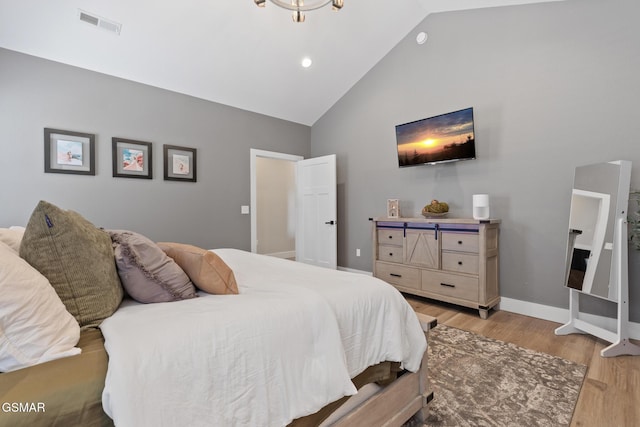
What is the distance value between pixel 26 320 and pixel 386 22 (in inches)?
164

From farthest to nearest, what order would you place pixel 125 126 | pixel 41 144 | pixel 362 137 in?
pixel 362 137, pixel 125 126, pixel 41 144

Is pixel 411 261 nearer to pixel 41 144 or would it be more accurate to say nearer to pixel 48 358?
pixel 48 358

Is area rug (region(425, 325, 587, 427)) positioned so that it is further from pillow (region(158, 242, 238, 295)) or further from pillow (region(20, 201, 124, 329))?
pillow (region(20, 201, 124, 329))

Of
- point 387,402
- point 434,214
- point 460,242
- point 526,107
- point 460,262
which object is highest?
point 526,107

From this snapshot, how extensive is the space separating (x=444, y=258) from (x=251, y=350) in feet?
8.94

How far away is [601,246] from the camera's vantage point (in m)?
2.30

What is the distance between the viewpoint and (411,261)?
11.3 feet

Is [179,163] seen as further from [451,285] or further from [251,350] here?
[451,285]

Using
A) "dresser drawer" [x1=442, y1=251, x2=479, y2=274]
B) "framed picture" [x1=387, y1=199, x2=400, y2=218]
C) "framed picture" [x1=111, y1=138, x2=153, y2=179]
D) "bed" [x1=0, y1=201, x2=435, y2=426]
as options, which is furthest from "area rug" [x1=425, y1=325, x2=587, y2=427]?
"framed picture" [x1=111, y1=138, x2=153, y2=179]

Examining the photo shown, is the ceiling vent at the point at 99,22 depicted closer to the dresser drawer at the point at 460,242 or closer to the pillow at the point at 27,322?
the pillow at the point at 27,322

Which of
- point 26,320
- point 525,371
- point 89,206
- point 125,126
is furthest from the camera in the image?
point 125,126

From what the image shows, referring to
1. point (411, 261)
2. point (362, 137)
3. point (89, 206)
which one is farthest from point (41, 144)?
point (411, 261)

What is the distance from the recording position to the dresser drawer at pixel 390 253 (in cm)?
359
